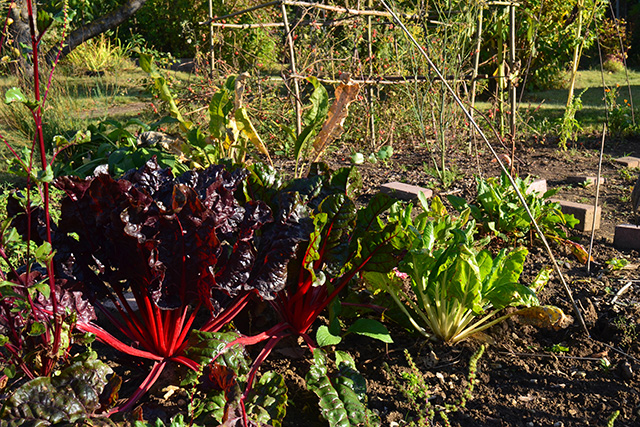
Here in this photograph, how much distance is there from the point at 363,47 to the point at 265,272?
5044mm

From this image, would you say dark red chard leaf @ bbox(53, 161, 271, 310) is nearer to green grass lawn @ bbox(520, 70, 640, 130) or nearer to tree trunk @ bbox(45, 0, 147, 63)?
green grass lawn @ bbox(520, 70, 640, 130)

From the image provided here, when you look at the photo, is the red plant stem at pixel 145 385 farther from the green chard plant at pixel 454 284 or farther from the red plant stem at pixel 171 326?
the green chard plant at pixel 454 284

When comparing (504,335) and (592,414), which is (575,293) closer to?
(504,335)

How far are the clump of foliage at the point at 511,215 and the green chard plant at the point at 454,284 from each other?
0.75 m

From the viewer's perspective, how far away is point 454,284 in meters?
2.12

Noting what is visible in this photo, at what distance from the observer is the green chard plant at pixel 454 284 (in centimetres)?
209

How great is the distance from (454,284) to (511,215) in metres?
1.23

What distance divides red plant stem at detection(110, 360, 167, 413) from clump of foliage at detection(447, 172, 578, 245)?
1.95 m

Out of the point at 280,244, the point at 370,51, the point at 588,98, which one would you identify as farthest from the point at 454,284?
the point at 588,98

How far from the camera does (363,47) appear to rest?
6426mm

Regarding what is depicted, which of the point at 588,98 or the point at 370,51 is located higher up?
the point at 370,51

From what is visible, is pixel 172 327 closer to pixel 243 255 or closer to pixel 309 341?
pixel 243 255

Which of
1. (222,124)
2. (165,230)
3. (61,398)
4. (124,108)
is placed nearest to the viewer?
(61,398)

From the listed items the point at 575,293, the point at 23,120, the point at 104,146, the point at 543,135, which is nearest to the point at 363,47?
the point at 543,135
